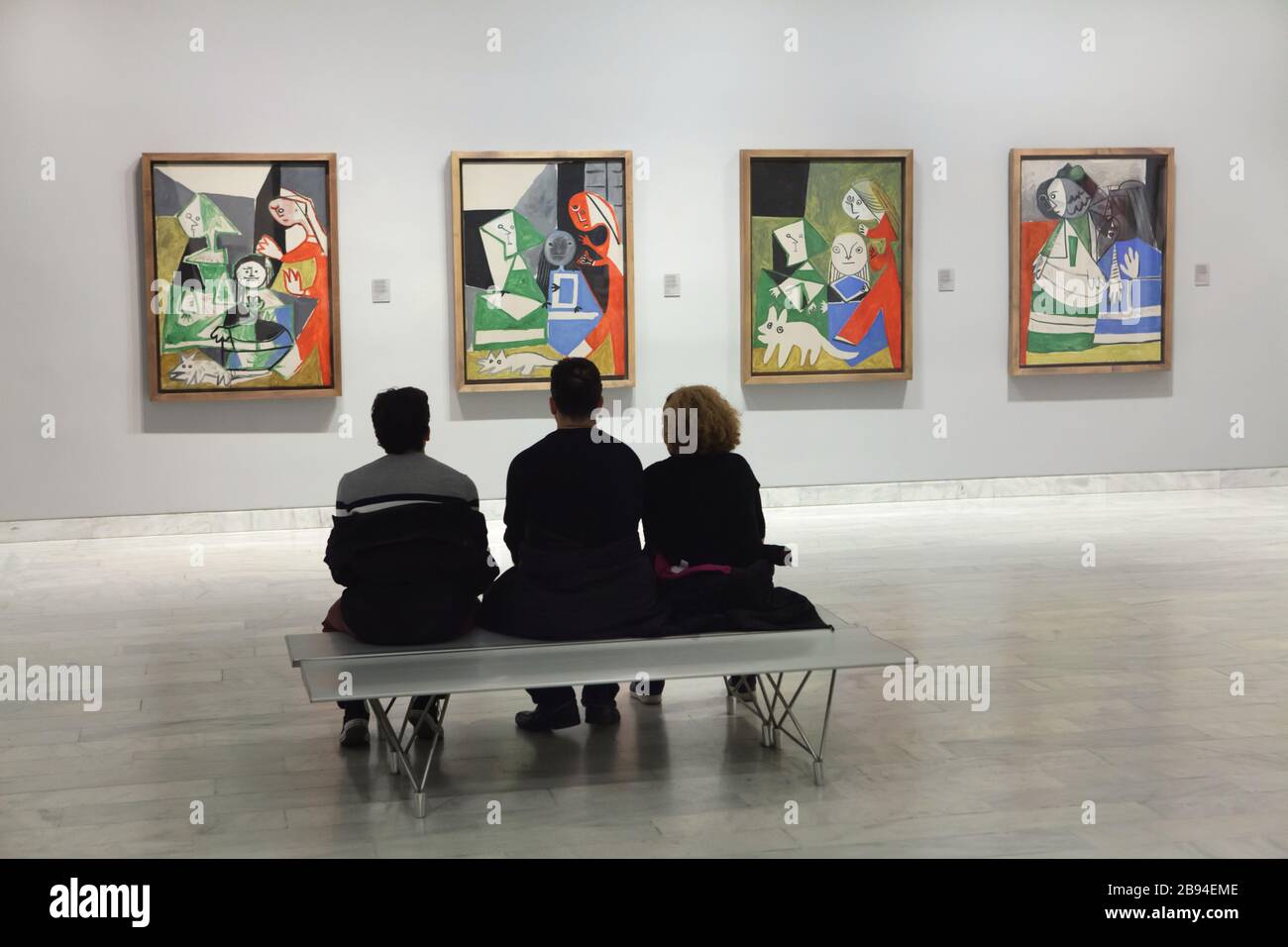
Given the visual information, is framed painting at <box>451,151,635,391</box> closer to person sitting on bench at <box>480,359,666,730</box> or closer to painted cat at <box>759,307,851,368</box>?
painted cat at <box>759,307,851,368</box>

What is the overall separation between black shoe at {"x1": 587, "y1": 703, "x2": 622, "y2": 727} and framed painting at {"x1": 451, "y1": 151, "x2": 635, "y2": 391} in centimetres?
627

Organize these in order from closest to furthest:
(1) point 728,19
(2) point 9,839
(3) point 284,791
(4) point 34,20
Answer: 1. (2) point 9,839
2. (3) point 284,791
3. (4) point 34,20
4. (1) point 728,19

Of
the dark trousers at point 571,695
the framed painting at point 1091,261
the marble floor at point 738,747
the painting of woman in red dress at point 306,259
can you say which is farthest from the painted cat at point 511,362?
the dark trousers at point 571,695

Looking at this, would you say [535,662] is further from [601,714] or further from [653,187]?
[653,187]

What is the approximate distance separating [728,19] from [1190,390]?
561 cm

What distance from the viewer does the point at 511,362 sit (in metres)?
12.0

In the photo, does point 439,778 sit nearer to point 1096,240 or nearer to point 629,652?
point 629,652

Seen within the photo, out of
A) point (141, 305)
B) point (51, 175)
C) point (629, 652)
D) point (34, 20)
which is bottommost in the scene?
point (629, 652)

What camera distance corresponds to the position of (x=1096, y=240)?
12953mm

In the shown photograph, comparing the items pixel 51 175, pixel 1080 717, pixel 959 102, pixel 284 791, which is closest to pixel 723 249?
pixel 959 102

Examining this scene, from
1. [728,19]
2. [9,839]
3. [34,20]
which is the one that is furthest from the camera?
[728,19]

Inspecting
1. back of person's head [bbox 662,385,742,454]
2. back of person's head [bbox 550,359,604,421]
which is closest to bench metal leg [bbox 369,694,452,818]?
back of person's head [bbox 550,359,604,421]

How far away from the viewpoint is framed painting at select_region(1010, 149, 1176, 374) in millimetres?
12828

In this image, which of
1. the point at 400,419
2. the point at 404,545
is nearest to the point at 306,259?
the point at 400,419
